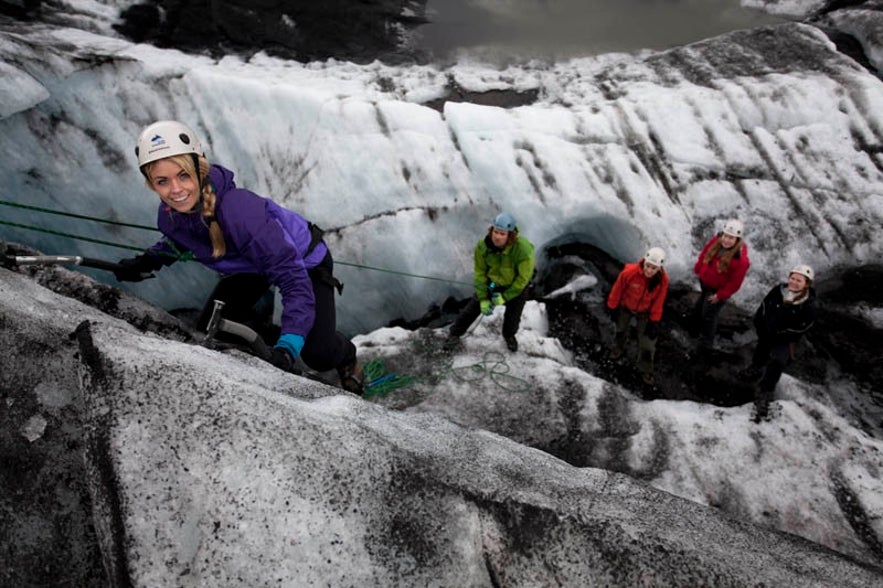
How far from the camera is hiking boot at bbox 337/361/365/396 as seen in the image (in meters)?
3.95

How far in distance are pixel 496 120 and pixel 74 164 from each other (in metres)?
4.43

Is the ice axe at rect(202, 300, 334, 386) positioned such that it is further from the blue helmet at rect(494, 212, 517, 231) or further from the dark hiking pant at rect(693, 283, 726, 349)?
the dark hiking pant at rect(693, 283, 726, 349)

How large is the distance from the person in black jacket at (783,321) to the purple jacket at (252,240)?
12.0 feet

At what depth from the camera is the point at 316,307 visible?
3.30 m

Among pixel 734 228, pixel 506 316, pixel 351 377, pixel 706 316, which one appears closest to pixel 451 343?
pixel 506 316

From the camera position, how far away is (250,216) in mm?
2553

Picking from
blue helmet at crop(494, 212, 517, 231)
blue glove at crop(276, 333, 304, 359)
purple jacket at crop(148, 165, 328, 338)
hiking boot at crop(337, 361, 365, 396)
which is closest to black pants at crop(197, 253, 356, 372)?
hiking boot at crop(337, 361, 365, 396)

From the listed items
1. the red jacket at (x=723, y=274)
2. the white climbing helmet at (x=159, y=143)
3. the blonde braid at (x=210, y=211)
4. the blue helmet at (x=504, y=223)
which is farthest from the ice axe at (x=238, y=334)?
the red jacket at (x=723, y=274)

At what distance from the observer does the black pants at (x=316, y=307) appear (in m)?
3.28

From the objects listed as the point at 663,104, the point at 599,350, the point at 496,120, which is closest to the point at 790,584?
the point at 599,350

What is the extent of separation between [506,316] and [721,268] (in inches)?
Answer: 77.8

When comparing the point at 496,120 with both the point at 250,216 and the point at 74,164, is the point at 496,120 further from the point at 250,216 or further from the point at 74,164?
the point at 74,164

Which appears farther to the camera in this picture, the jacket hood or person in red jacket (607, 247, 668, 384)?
person in red jacket (607, 247, 668, 384)

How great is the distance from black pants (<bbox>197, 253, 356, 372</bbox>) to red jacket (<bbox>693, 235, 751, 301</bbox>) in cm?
338
